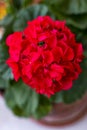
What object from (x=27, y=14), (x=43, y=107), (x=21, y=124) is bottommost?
(x=21, y=124)

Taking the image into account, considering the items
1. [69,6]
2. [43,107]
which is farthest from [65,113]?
[69,6]

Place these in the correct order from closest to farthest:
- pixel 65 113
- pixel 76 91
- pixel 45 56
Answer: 1. pixel 45 56
2. pixel 76 91
3. pixel 65 113

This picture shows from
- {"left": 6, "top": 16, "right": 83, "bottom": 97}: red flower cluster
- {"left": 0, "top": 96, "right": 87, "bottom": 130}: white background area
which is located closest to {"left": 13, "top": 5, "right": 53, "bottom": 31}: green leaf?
{"left": 6, "top": 16, "right": 83, "bottom": 97}: red flower cluster

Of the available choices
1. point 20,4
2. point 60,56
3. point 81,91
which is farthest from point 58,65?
point 20,4

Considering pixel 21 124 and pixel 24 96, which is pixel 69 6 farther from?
pixel 21 124

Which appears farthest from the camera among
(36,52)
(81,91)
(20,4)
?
(20,4)

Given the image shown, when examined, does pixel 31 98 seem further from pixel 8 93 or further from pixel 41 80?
pixel 41 80

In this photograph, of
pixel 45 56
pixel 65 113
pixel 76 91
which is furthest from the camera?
pixel 65 113
